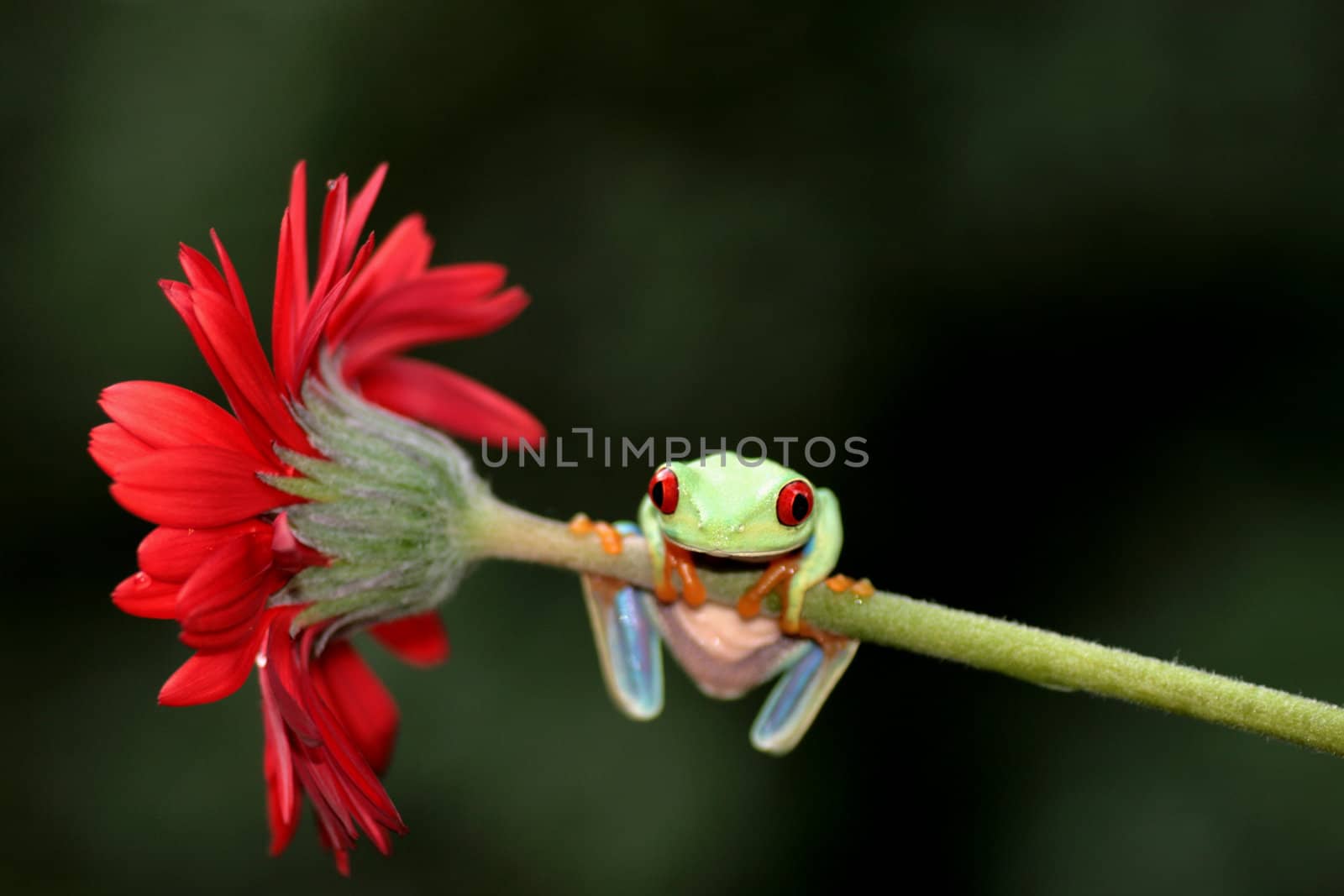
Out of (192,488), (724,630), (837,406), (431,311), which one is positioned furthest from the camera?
(837,406)

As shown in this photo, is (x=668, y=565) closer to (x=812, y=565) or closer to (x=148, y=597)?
(x=812, y=565)

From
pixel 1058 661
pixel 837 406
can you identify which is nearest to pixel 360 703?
pixel 1058 661

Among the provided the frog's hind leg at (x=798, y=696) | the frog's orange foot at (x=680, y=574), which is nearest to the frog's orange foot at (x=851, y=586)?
the frog's hind leg at (x=798, y=696)

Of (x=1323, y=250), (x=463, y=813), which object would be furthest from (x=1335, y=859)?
(x=463, y=813)

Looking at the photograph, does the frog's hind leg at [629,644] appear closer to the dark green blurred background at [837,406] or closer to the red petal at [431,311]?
the red petal at [431,311]

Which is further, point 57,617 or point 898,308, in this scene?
point 898,308

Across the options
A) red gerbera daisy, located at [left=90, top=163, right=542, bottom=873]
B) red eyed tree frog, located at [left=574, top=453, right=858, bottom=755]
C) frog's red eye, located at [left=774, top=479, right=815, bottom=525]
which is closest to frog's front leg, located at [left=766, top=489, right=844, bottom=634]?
red eyed tree frog, located at [left=574, top=453, right=858, bottom=755]

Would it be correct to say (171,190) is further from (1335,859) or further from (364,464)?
(1335,859)

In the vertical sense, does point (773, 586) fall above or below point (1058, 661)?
above
